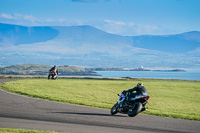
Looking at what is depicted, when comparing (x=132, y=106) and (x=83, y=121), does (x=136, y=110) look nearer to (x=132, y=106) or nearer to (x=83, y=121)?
(x=132, y=106)

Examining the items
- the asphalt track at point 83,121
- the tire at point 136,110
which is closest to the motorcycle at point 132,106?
the tire at point 136,110

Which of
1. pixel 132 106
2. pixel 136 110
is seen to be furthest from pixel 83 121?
pixel 132 106

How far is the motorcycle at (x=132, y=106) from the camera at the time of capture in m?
18.0

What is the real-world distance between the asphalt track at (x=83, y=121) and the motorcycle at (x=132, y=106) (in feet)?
1.09

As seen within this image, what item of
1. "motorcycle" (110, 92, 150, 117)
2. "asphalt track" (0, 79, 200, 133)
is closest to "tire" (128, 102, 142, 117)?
"motorcycle" (110, 92, 150, 117)

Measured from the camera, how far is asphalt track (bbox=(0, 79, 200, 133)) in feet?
49.1

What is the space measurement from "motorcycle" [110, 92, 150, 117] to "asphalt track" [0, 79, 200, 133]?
Answer: 0.33 m

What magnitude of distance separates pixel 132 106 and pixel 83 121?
9.95 ft

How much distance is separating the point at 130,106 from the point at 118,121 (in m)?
1.64

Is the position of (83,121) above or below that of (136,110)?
below

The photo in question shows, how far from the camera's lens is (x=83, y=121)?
16719mm

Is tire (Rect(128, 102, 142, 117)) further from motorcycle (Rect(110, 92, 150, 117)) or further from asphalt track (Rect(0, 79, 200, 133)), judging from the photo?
asphalt track (Rect(0, 79, 200, 133))

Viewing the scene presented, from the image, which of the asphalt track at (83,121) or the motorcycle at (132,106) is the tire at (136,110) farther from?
the asphalt track at (83,121)

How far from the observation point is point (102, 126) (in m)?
15.6
